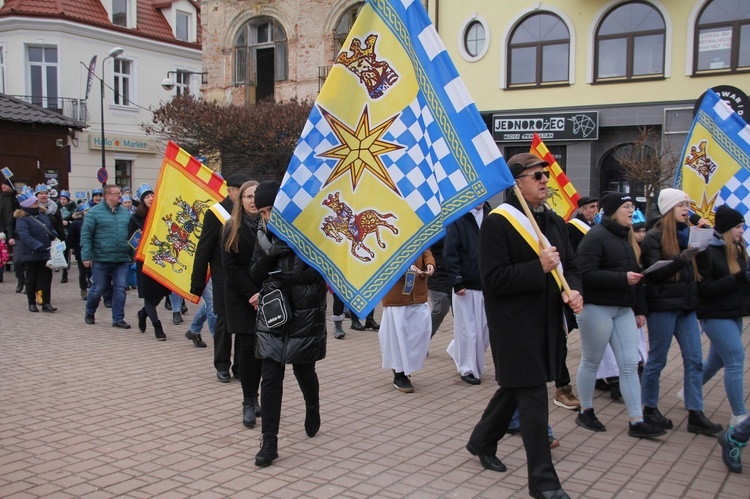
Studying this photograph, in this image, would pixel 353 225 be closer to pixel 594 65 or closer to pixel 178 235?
pixel 178 235

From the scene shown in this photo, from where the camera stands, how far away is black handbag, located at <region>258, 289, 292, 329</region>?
203 inches

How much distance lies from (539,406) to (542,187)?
136cm

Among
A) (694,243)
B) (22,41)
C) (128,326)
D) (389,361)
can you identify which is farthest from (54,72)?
(694,243)

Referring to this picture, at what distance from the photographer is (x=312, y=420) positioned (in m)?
5.68

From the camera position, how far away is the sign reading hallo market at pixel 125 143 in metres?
34.6

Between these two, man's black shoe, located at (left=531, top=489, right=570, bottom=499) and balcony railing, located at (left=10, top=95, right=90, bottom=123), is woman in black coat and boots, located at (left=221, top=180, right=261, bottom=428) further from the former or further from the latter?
balcony railing, located at (left=10, top=95, right=90, bottom=123)

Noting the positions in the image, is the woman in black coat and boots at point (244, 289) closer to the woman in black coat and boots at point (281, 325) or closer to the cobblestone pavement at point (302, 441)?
the cobblestone pavement at point (302, 441)

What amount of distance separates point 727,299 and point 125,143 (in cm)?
3360

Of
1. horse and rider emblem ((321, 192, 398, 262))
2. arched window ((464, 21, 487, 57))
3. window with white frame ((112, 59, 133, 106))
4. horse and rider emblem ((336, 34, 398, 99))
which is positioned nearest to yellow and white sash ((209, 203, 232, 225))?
horse and rider emblem ((321, 192, 398, 262))

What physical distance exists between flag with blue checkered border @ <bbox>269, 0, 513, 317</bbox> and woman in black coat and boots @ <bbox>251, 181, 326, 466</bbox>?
1.12ft

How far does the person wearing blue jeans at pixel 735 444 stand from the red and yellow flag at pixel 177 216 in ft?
18.7

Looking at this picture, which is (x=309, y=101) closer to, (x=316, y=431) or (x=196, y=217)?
(x=196, y=217)

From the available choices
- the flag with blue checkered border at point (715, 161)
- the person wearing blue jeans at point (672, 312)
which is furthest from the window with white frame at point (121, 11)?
the person wearing blue jeans at point (672, 312)

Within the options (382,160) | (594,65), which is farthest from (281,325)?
(594,65)
